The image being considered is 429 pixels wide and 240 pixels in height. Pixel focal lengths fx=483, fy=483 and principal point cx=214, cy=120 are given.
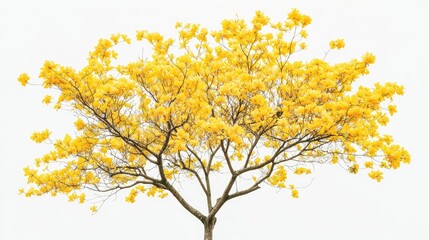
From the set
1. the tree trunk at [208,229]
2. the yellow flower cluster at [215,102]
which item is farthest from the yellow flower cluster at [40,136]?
the tree trunk at [208,229]

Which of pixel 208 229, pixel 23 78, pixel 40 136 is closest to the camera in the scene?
pixel 23 78

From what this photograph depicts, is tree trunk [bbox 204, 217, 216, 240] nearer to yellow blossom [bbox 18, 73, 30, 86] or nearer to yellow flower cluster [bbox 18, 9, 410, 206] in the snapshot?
yellow flower cluster [bbox 18, 9, 410, 206]

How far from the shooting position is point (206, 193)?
8.00 metres

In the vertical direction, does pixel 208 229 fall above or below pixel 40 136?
below

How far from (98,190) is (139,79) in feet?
6.35

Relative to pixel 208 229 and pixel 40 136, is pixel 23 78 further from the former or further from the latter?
pixel 208 229

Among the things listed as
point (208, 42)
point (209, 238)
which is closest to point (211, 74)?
point (208, 42)

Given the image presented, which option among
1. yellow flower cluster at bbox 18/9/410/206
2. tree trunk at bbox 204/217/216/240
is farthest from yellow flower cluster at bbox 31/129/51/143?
tree trunk at bbox 204/217/216/240

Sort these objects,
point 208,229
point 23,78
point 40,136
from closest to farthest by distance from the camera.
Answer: point 23,78
point 40,136
point 208,229

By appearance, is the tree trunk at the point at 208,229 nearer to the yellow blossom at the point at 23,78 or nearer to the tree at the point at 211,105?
the tree at the point at 211,105

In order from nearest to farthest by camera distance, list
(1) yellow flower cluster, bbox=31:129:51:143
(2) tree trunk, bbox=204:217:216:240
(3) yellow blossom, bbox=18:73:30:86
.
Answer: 1. (3) yellow blossom, bbox=18:73:30:86
2. (1) yellow flower cluster, bbox=31:129:51:143
3. (2) tree trunk, bbox=204:217:216:240

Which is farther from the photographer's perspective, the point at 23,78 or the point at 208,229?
the point at 208,229

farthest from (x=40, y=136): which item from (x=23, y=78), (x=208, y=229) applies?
(x=208, y=229)

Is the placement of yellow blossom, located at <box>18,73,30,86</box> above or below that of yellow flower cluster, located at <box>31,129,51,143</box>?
above
